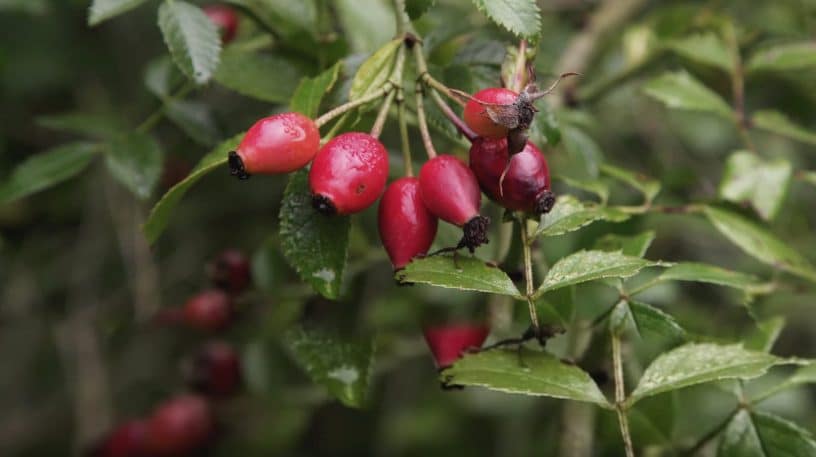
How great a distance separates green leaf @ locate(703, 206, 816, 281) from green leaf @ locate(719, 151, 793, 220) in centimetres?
7

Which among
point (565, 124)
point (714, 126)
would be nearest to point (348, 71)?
point (565, 124)

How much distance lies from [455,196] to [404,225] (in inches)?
3.3

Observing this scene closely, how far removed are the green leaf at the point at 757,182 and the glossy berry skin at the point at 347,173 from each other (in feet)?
2.62

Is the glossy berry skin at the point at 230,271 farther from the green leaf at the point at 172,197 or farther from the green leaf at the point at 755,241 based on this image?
the green leaf at the point at 755,241

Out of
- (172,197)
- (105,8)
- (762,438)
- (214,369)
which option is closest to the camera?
(172,197)

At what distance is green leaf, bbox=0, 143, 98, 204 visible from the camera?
5.22ft

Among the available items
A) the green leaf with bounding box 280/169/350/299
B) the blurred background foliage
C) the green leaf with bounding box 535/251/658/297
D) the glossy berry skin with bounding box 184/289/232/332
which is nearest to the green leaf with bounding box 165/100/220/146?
the blurred background foliage

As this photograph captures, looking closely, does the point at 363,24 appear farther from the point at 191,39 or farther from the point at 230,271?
the point at 230,271

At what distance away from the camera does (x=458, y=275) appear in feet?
3.51

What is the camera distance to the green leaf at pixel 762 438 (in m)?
1.19

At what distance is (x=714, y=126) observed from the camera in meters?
2.89

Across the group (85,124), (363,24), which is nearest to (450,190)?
(363,24)

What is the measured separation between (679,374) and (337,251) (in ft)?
1.63

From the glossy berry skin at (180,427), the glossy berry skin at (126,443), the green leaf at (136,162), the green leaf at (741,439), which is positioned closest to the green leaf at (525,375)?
the green leaf at (741,439)
